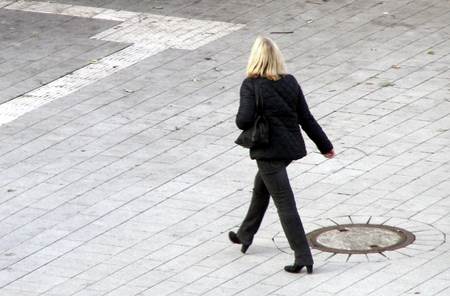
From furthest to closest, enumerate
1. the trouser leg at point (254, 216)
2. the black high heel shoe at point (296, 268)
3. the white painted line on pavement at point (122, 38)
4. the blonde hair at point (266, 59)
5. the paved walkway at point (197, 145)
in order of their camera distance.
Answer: the white painted line on pavement at point (122, 38), the trouser leg at point (254, 216), the paved walkway at point (197, 145), the black high heel shoe at point (296, 268), the blonde hair at point (266, 59)

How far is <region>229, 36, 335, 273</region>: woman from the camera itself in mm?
10125

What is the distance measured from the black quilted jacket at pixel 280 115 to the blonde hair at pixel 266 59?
0.06 m

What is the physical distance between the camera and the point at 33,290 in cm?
1024

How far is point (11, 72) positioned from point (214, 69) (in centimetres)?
254

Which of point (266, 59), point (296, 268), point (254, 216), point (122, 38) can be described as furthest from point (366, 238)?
point (122, 38)

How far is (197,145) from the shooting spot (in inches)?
521

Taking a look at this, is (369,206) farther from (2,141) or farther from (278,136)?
(2,141)

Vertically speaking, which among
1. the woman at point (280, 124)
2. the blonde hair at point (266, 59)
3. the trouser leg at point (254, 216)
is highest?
the blonde hair at point (266, 59)

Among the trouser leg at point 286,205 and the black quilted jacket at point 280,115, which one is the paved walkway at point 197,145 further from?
the black quilted jacket at point 280,115

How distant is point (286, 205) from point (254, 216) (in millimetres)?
467

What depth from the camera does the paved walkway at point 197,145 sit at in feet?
34.3

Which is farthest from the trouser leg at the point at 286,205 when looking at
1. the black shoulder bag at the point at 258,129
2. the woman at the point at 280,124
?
the black shoulder bag at the point at 258,129

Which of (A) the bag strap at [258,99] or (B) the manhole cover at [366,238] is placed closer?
(A) the bag strap at [258,99]

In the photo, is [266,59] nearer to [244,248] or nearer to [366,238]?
[244,248]
